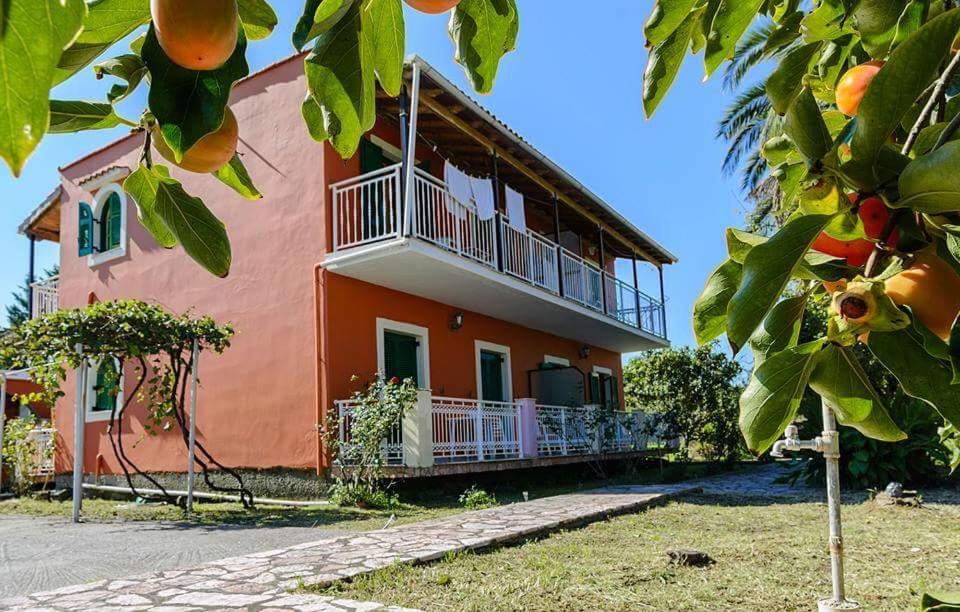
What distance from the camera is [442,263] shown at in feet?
33.0

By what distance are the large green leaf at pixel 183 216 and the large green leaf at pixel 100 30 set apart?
0.20 m

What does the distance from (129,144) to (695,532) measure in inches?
463

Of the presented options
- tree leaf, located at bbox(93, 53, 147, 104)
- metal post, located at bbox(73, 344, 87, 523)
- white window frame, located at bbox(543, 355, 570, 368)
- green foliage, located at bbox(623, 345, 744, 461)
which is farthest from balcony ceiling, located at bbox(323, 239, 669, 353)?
tree leaf, located at bbox(93, 53, 147, 104)

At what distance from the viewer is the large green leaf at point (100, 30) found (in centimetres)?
63

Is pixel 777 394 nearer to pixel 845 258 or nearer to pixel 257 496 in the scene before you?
pixel 845 258

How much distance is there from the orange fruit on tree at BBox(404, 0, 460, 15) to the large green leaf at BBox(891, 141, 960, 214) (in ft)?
1.63

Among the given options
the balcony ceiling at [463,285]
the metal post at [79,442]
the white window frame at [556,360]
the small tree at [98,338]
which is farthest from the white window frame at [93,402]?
the white window frame at [556,360]

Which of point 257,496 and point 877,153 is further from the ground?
point 877,153

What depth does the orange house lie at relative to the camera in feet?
32.9

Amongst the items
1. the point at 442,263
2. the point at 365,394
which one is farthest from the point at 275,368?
the point at 442,263

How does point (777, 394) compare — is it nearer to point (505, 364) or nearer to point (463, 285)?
point (463, 285)

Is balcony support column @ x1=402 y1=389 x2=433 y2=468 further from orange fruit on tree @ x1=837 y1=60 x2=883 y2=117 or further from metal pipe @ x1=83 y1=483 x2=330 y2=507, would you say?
orange fruit on tree @ x1=837 y1=60 x2=883 y2=117

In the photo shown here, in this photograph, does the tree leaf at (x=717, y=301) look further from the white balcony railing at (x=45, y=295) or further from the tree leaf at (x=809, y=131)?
the white balcony railing at (x=45, y=295)

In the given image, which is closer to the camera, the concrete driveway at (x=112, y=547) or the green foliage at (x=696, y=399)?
the concrete driveway at (x=112, y=547)
